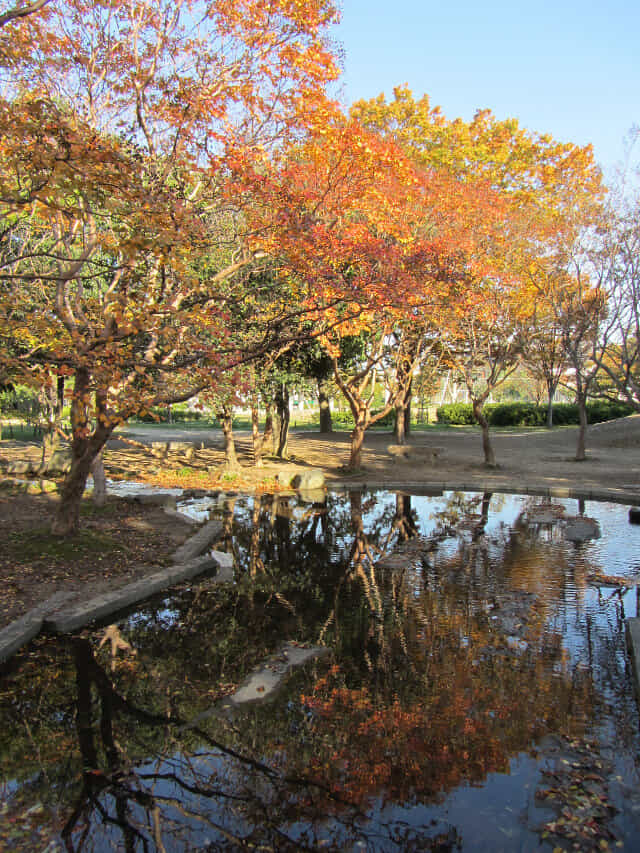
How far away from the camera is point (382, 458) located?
23.5 metres

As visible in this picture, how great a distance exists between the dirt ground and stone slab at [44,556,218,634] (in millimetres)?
332

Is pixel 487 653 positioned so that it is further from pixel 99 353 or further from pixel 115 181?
pixel 115 181

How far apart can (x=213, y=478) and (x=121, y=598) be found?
10.6m

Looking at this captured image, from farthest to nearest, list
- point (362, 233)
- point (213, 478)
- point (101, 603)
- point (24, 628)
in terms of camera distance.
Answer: point (213, 478), point (362, 233), point (101, 603), point (24, 628)

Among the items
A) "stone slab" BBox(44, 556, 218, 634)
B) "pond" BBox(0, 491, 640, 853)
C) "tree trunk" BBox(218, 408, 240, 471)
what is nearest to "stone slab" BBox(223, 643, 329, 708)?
"pond" BBox(0, 491, 640, 853)

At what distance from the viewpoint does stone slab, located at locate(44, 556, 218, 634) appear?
6328 millimetres

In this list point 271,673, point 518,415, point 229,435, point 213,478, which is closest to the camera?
point 271,673

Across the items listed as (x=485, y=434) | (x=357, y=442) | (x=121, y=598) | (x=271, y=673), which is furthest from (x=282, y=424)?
(x=271, y=673)

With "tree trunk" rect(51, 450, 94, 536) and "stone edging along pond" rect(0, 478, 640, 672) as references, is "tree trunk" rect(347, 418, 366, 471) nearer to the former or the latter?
"stone edging along pond" rect(0, 478, 640, 672)

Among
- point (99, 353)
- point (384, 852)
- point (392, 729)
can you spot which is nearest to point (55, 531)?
point (99, 353)

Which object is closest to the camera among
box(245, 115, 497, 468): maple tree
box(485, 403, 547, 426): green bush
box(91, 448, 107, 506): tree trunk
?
box(245, 115, 497, 468): maple tree

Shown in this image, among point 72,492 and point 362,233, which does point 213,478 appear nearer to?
point 362,233

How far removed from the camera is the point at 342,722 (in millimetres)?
4527

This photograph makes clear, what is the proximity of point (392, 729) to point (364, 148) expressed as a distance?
377 inches
